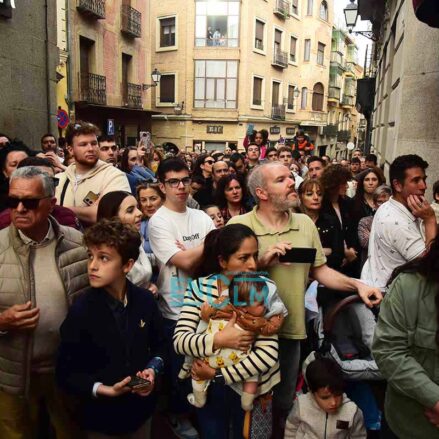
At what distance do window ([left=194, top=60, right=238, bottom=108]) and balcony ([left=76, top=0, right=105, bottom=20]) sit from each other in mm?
10467

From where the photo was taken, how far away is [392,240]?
122 inches

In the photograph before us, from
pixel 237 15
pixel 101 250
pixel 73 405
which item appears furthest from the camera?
pixel 237 15

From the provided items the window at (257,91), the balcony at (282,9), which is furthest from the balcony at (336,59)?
the window at (257,91)

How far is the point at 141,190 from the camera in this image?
412cm

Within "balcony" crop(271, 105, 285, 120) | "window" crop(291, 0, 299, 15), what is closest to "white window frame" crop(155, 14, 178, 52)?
"balcony" crop(271, 105, 285, 120)

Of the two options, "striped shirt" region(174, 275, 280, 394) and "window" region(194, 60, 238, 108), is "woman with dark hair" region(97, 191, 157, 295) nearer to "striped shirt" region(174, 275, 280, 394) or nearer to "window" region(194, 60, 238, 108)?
"striped shirt" region(174, 275, 280, 394)

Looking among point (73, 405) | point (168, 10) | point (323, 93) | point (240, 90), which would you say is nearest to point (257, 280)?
point (73, 405)

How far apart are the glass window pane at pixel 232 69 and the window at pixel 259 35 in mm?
2210

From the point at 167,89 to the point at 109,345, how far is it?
28646mm

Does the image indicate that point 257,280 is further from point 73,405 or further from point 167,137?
point 167,137

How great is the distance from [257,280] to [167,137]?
27798mm

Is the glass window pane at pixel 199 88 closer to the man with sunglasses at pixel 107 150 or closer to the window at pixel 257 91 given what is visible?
the window at pixel 257 91

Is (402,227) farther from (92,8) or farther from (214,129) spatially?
(214,129)

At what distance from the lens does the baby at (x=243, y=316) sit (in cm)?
229
